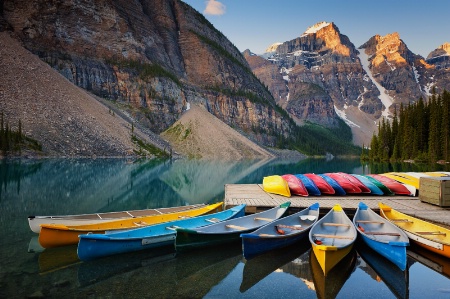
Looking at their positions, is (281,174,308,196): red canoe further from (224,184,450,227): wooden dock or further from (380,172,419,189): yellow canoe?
(380,172,419,189): yellow canoe

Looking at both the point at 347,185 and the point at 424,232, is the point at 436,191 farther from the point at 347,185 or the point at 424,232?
the point at 424,232

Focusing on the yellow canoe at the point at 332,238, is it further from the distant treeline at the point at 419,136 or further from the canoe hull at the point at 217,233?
the distant treeline at the point at 419,136

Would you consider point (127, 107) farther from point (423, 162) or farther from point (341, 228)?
point (341, 228)

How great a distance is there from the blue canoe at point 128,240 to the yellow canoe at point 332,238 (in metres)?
6.51

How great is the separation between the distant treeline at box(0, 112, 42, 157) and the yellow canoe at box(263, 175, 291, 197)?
80188 millimetres

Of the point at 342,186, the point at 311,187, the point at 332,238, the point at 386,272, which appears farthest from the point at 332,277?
the point at 342,186

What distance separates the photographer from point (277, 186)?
1096 inches

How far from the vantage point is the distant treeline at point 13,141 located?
83.1m

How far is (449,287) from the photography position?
1248cm

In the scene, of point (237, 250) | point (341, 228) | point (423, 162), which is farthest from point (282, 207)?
point (423, 162)

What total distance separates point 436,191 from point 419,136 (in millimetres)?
88523

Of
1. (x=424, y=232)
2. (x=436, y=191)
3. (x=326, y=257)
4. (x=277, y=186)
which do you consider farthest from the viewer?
(x=277, y=186)

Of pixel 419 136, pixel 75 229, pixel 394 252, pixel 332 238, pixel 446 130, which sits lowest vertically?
pixel 394 252

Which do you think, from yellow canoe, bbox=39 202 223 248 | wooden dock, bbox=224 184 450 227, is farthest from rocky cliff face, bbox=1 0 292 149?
yellow canoe, bbox=39 202 223 248
